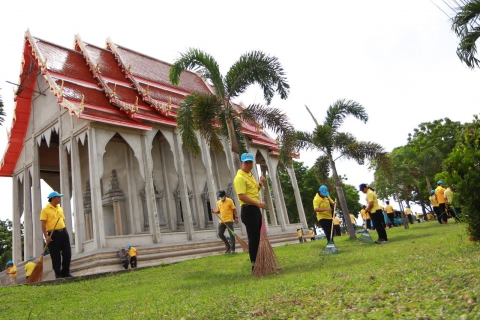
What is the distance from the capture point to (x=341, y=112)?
48.0 ft

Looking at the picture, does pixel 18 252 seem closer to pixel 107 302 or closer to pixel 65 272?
pixel 65 272

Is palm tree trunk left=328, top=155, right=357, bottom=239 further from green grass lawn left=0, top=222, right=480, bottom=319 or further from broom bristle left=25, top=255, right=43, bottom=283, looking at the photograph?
broom bristle left=25, top=255, right=43, bottom=283

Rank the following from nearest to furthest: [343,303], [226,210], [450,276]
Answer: [343,303]
[450,276]
[226,210]

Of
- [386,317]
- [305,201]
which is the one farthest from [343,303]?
[305,201]

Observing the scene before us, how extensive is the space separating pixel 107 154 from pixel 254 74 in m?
10.1

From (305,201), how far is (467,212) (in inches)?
1325

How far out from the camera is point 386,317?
2.45 m

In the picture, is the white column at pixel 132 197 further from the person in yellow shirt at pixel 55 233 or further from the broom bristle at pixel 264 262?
the broom bristle at pixel 264 262

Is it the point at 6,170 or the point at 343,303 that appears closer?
the point at 343,303

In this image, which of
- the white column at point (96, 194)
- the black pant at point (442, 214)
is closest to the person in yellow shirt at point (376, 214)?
the black pant at point (442, 214)

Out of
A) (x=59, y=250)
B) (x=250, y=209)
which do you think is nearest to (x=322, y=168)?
(x=250, y=209)

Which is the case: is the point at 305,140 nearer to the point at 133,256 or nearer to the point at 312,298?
the point at 133,256

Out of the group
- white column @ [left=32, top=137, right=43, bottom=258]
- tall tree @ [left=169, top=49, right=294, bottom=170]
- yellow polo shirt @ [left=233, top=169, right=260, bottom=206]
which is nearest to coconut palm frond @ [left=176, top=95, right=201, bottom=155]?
tall tree @ [left=169, top=49, right=294, bottom=170]

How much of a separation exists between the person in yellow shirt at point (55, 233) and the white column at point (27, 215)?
32.7 feet
